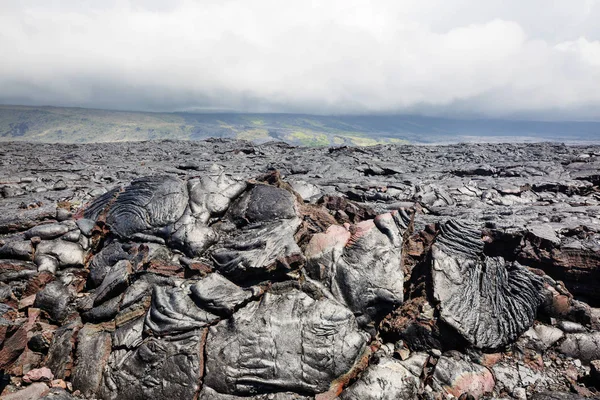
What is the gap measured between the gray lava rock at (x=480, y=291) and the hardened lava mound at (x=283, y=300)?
0.03m

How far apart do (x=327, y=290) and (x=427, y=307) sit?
2555mm

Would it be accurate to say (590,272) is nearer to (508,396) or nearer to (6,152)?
(508,396)

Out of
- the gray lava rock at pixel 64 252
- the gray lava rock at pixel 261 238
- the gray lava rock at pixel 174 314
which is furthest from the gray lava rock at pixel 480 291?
the gray lava rock at pixel 64 252

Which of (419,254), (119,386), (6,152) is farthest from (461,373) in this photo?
(6,152)

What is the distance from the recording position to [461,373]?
6.71m

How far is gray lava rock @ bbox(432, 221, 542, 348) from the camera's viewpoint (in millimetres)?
7434

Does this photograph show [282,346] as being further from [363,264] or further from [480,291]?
[480,291]

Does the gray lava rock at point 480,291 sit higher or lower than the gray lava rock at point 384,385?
higher

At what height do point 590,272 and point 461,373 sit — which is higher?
point 590,272

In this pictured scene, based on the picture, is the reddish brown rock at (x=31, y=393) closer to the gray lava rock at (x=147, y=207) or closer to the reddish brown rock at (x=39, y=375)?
the reddish brown rock at (x=39, y=375)

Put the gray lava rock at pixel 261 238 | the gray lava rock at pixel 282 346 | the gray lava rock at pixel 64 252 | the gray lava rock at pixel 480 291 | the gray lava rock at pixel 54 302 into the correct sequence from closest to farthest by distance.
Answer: the gray lava rock at pixel 282 346
the gray lava rock at pixel 480 291
the gray lava rock at pixel 54 302
the gray lava rock at pixel 261 238
the gray lava rock at pixel 64 252

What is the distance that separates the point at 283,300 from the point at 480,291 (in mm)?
5149

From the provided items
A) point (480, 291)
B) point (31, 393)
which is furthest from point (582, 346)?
point (31, 393)

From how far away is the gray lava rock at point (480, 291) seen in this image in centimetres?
743
